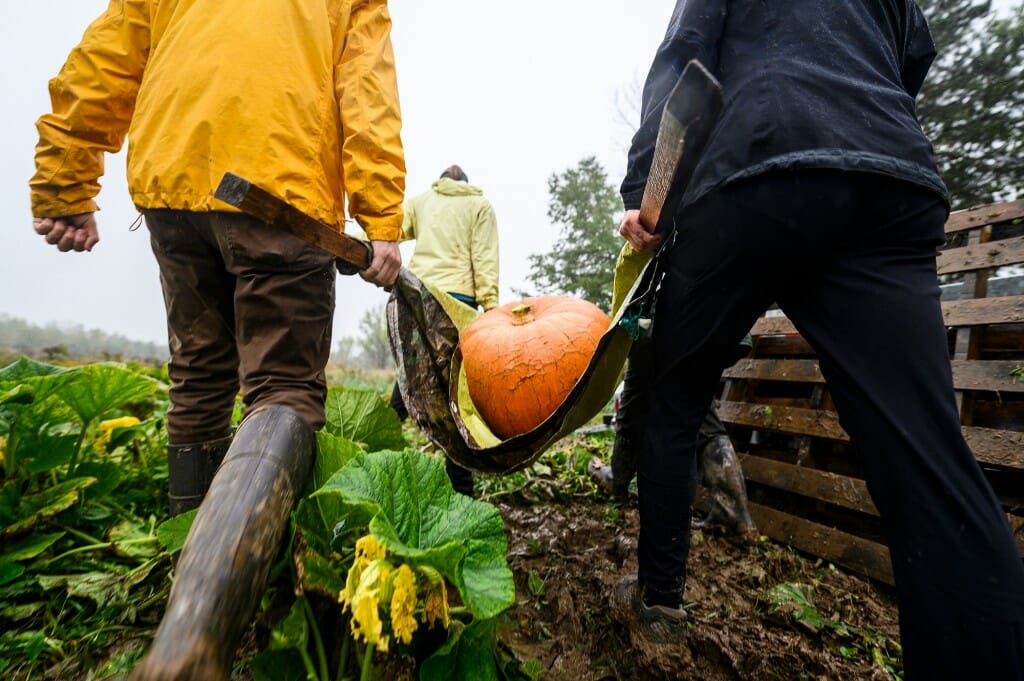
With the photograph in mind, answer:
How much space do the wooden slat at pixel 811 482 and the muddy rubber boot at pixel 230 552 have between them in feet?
6.83

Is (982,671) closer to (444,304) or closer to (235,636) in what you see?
(235,636)

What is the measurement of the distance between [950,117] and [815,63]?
8.68 metres

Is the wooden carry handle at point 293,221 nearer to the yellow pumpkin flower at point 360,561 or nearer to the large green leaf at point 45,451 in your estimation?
the yellow pumpkin flower at point 360,561

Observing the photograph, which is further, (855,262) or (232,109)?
(232,109)

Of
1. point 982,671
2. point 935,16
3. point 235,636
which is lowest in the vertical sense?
point 982,671

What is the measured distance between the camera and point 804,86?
105 cm

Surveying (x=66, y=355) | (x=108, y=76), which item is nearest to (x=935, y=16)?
(x=108, y=76)

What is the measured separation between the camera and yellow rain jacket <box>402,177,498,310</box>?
325 cm

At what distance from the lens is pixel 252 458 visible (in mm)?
925

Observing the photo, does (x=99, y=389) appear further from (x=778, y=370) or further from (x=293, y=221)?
(x=778, y=370)

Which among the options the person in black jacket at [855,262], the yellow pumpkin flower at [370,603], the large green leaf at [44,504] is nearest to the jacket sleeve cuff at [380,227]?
the person in black jacket at [855,262]

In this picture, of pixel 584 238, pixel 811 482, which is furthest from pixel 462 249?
pixel 584 238

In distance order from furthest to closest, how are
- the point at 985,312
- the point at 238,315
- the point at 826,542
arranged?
the point at 826,542, the point at 985,312, the point at 238,315

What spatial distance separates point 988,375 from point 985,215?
0.78m
